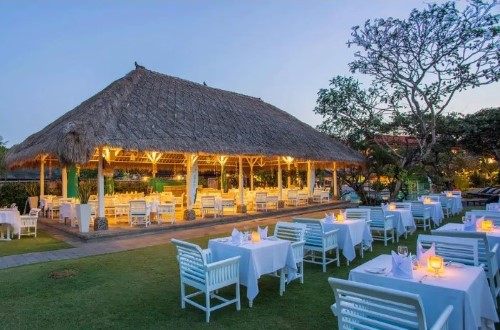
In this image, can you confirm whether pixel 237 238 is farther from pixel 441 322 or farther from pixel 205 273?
pixel 441 322

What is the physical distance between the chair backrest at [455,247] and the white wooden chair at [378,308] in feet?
5.00

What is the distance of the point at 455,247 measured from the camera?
3.71 meters

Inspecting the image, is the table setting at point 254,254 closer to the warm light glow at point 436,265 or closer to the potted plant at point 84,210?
the warm light glow at point 436,265

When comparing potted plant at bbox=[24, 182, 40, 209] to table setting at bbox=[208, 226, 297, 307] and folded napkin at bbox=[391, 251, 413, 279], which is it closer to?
table setting at bbox=[208, 226, 297, 307]

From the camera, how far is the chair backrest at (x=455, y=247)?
3.61 m

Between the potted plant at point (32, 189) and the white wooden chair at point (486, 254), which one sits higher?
the potted plant at point (32, 189)

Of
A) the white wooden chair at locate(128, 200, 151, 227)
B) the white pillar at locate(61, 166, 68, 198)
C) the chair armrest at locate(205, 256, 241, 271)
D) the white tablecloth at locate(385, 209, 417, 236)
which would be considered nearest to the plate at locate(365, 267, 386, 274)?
the chair armrest at locate(205, 256, 241, 271)

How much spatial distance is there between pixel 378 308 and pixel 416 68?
14.0 m

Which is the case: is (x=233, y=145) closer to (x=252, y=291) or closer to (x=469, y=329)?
(x=252, y=291)

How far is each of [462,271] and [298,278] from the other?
98.6 inches

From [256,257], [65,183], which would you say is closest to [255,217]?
[65,183]

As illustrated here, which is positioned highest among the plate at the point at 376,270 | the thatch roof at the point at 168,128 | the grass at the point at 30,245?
the thatch roof at the point at 168,128

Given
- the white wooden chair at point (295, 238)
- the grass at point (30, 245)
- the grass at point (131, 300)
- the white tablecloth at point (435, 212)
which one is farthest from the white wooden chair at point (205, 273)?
the white tablecloth at point (435, 212)

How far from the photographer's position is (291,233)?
534 centimetres
